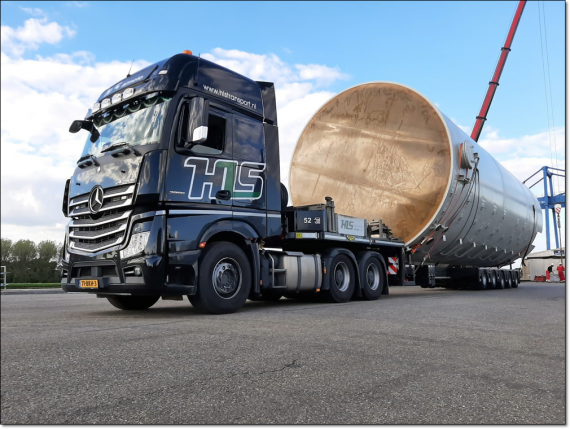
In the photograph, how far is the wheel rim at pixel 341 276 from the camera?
30.4 feet

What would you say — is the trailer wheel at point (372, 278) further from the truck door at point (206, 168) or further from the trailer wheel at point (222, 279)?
the truck door at point (206, 168)

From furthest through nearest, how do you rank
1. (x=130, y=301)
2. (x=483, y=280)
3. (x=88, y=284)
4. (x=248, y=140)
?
(x=483, y=280), (x=130, y=301), (x=248, y=140), (x=88, y=284)

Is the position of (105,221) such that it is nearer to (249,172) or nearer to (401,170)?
(249,172)

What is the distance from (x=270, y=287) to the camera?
755 cm

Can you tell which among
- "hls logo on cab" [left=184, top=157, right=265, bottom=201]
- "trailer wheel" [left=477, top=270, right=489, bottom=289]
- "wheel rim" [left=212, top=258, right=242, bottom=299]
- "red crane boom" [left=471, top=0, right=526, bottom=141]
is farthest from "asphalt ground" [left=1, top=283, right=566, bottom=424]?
"red crane boom" [left=471, top=0, right=526, bottom=141]

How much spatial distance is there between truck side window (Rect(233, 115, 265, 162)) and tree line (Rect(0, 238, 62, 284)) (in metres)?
5.05

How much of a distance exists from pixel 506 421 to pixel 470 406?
221mm

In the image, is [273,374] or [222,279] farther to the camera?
[222,279]

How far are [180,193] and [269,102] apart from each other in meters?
2.51

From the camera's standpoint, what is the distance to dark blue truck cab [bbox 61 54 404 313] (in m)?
5.85

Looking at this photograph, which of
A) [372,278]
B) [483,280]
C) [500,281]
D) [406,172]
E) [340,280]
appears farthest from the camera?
[500,281]

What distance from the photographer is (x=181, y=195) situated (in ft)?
19.9

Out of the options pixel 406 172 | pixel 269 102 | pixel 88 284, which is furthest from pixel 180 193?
pixel 406 172

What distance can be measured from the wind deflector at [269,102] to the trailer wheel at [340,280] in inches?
117
